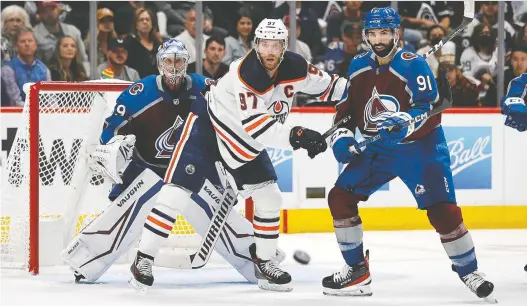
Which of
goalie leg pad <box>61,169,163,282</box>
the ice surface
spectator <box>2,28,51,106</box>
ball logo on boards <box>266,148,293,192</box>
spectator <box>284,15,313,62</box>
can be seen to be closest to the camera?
the ice surface

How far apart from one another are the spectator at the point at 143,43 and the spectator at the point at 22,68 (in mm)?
586

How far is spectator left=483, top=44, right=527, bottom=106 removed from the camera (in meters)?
8.26

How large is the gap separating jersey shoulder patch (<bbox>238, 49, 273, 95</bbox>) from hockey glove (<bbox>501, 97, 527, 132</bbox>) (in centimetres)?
99

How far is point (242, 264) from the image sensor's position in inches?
204

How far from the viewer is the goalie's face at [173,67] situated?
5.11 m

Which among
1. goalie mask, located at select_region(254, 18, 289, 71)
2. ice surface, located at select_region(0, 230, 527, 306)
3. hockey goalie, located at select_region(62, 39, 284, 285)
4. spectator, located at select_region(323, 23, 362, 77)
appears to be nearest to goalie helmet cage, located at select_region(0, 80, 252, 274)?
ice surface, located at select_region(0, 230, 527, 306)

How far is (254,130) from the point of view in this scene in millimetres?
4566

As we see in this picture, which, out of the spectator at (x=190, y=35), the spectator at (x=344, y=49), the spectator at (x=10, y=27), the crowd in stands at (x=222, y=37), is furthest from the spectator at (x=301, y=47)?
the spectator at (x=10, y=27)

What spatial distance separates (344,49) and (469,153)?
1.30 metres

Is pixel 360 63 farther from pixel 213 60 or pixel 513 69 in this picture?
pixel 513 69

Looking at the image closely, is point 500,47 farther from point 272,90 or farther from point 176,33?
point 272,90

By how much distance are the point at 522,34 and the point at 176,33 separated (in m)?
2.42

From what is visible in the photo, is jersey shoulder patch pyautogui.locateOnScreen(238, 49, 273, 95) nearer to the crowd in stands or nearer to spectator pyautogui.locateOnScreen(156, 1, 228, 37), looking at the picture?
the crowd in stands

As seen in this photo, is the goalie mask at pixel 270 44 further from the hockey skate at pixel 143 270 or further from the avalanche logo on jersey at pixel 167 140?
the hockey skate at pixel 143 270
